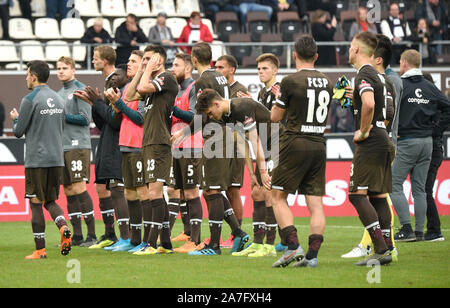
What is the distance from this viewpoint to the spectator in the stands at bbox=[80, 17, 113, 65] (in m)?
20.1

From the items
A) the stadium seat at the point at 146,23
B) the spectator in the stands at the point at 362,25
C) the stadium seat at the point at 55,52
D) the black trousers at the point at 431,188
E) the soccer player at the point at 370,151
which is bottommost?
the black trousers at the point at 431,188

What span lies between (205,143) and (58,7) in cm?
1418

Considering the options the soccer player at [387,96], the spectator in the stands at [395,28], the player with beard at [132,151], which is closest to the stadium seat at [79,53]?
the spectator in the stands at [395,28]

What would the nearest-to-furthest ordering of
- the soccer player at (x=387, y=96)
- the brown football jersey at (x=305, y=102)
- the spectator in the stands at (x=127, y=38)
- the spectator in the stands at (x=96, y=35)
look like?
the brown football jersey at (x=305, y=102), the soccer player at (x=387, y=96), the spectator in the stands at (x=127, y=38), the spectator in the stands at (x=96, y=35)

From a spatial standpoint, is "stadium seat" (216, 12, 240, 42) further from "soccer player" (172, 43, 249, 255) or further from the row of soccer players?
"soccer player" (172, 43, 249, 255)

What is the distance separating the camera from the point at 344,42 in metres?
21.1

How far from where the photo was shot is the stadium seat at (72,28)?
21.9 meters

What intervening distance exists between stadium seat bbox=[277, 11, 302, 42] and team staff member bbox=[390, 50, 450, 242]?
10.7m

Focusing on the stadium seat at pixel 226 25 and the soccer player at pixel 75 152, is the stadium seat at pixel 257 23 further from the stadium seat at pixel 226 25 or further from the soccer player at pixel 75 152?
the soccer player at pixel 75 152

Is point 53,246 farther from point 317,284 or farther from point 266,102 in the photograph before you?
point 317,284

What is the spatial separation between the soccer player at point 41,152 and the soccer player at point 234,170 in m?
2.18

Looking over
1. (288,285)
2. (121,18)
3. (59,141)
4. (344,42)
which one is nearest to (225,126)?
(59,141)

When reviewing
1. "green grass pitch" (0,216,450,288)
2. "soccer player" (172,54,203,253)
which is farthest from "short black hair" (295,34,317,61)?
"soccer player" (172,54,203,253)

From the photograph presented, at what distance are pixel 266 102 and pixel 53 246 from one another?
3.69 metres
